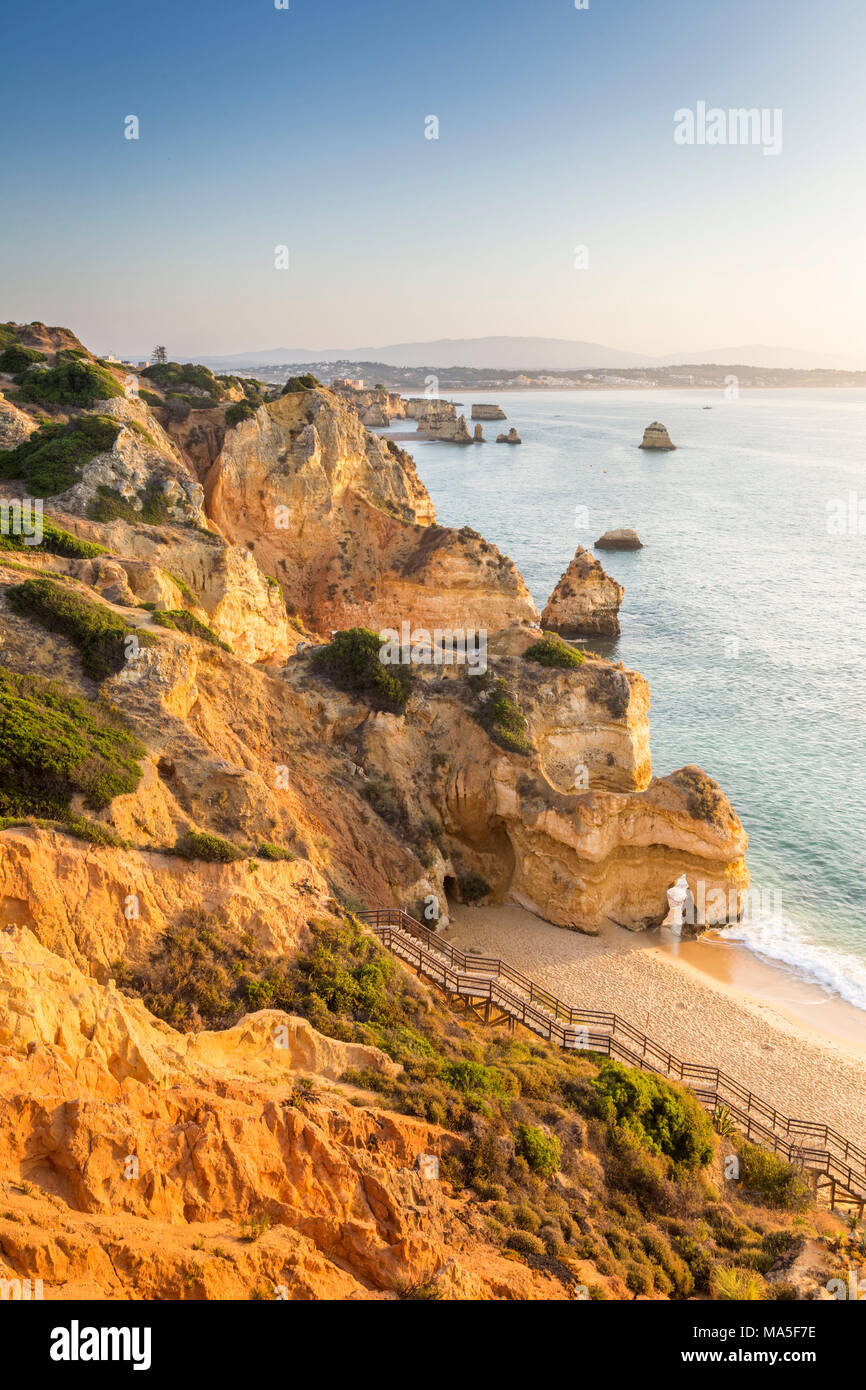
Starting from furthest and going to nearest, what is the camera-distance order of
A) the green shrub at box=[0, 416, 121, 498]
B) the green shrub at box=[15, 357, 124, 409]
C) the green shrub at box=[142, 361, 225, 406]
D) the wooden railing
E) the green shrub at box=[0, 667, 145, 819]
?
the green shrub at box=[142, 361, 225, 406] → the green shrub at box=[15, 357, 124, 409] → the green shrub at box=[0, 416, 121, 498] → the wooden railing → the green shrub at box=[0, 667, 145, 819]

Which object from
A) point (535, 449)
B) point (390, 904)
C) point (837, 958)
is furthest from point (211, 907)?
point (535, 449)

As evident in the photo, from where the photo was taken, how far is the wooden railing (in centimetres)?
2277

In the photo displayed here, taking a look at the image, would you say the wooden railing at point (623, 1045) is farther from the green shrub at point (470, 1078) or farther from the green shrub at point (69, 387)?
the green shrub at point (69, 387)

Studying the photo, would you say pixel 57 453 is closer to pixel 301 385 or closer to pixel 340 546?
pixel 340 546

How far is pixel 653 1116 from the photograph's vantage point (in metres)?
19.9

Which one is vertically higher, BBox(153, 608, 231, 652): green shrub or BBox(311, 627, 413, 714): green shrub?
BBox(153, 608, 231, 652): green shrub

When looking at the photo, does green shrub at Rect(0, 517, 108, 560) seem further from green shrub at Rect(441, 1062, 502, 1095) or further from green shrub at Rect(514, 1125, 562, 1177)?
green shrub at Rect(514, 1125, 562, 1177)

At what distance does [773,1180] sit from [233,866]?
14702mm

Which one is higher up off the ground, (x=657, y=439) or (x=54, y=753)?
(x=657, y=439)

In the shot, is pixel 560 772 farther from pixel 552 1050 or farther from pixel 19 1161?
pixel 19 1161

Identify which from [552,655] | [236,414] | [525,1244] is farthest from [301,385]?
[525,1244]

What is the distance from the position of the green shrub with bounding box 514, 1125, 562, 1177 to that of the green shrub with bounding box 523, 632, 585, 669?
21.6 m

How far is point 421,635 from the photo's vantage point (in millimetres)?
55625

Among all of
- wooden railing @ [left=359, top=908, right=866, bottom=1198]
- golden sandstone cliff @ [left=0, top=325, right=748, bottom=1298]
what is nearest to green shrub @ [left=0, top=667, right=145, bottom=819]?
golden sandstone cliff @ [left=0, top=325, right=748, bottom=1298]
